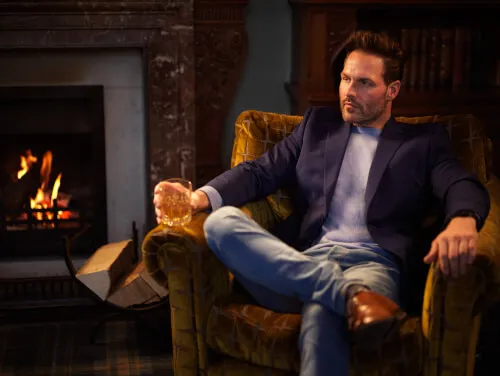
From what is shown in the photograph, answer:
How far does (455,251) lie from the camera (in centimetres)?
190

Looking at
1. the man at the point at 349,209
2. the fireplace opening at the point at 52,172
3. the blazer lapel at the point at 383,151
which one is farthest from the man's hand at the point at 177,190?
the fireplace opening at the point at 52,172

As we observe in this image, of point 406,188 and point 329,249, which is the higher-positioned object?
point 406,188

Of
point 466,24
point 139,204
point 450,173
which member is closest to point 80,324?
point 139,204

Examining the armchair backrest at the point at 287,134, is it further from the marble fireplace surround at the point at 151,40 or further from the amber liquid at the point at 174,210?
the marble fireplace surround at the point at 151,40

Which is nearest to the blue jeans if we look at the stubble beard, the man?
the man

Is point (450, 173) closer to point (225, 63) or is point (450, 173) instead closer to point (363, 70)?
point (363, 70)

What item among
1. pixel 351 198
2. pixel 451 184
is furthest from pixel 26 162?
pixel 451 184

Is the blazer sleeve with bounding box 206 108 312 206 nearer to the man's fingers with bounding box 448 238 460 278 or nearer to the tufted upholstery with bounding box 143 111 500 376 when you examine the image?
the tufted upholstery with bounding box 143 111 500 376

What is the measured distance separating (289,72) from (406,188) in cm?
130

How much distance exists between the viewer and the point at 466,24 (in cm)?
357

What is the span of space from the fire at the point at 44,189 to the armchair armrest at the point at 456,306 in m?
1.88

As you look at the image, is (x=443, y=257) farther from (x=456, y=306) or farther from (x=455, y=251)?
(x=456, y=306)

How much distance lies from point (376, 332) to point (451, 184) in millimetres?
533

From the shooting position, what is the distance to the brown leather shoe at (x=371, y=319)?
1821 mm
